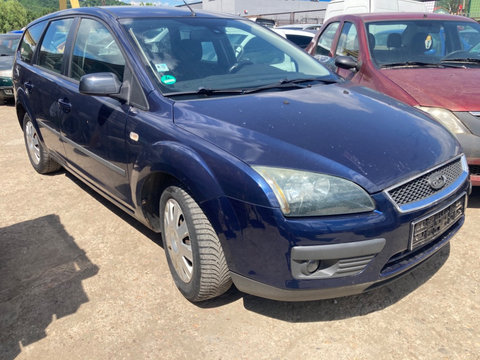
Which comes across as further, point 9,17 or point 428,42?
point 9,17

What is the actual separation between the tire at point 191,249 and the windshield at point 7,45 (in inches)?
391

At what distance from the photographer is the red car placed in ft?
11.3

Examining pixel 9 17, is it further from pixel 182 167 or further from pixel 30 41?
pixel 182 167

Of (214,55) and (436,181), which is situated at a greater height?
(214,55)

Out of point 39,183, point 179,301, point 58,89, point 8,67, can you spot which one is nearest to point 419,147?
point 179,301

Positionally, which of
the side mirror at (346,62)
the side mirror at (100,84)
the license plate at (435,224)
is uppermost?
the side mirror at (100,84)

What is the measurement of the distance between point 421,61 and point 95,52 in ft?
10.4

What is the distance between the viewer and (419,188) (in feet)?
7.10

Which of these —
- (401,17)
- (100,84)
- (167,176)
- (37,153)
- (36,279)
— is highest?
(401,17)

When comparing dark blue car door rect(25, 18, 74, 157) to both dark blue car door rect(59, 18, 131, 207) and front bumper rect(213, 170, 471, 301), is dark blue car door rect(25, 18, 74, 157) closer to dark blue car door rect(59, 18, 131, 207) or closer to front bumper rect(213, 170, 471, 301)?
dark blue car door rect(59, 18, 131, 207)

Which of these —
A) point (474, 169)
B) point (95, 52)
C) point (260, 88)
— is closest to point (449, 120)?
point (474, 169)

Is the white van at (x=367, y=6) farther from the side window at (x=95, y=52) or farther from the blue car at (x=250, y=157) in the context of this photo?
the side window at (x=95, y=52)

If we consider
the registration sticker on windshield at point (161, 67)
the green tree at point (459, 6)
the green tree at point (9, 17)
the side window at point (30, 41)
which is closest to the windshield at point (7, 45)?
the side window at point (30, 41)

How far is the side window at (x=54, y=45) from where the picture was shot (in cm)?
370
